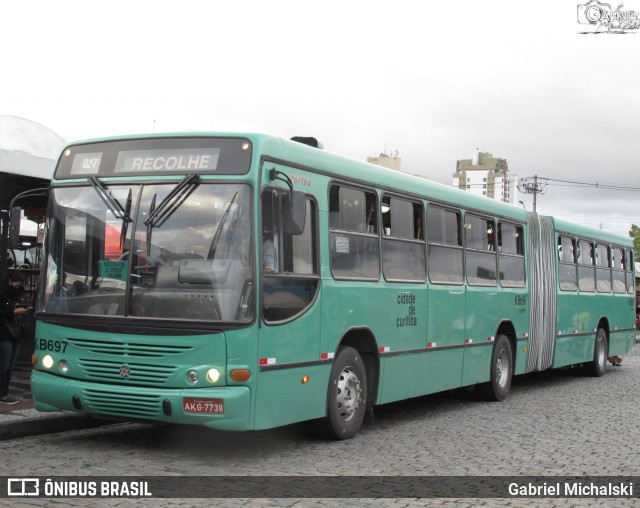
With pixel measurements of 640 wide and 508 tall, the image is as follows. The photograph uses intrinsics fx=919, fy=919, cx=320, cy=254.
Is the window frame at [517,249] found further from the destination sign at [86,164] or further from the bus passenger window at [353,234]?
the destination sign at [86,164]

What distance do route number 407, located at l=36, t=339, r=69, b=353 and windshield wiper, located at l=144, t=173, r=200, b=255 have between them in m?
1.29

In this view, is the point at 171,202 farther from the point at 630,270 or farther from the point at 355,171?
the point at 630,270

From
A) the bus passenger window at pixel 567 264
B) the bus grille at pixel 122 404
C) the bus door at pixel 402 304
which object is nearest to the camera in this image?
the bus grille at pixel 122 404

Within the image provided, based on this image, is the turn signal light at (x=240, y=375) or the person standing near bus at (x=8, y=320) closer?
the turn signal light at (x=240, y=375)

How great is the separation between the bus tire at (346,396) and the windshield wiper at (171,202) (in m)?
2.39

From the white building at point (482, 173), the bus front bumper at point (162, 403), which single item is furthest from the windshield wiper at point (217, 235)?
the white building at point (482, 173)

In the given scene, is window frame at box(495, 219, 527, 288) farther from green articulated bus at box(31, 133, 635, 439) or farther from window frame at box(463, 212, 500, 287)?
green articulated bus at box(31, 133, 635, 439)

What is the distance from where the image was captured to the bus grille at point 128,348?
8.05m

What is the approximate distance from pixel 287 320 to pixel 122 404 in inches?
65.5

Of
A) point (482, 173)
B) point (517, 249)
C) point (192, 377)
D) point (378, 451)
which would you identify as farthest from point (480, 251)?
point (482, 173)

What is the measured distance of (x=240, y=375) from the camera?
7.96 metres

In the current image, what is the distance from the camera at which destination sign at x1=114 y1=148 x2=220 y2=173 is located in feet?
27.5

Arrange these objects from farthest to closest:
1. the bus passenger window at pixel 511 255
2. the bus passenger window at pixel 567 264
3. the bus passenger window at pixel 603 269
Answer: the bus passenger window at pixel 603 269
the bus passenger window at pixel 567 264
the bus passenger window at pixel 511 255

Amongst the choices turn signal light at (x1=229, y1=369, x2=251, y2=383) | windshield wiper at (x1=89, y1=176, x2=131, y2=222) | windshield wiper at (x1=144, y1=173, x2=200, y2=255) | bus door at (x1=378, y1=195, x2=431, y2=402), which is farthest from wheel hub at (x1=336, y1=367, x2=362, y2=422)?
windshield wiper at (x1=89, y1=176, x2=131, y2=222)
